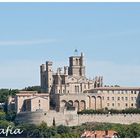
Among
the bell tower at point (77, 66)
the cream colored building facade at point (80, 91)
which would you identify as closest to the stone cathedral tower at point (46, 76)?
the cream colored building facade at point (80, 91)

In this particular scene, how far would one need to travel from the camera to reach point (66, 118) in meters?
48.9

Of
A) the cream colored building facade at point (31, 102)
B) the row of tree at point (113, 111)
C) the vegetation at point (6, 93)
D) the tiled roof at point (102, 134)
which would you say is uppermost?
the vegetation at point (6, 93)

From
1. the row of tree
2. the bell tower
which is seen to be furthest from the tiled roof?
the bell tower

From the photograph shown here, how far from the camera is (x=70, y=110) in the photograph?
49.3 metres

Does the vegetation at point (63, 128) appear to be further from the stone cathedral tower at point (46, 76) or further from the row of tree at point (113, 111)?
the stone cathedral tower at point (46, 76)

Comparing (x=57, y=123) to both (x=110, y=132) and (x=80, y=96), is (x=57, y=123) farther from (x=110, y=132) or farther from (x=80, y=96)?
(x=110, y=132)

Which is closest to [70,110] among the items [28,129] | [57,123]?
[57,123]

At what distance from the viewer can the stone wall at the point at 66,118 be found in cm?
4872

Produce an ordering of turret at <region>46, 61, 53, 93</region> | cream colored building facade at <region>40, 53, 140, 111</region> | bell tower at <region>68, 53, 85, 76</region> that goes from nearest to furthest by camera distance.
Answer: cream colored building facade at <region>40, 53, 140, 111</region>, turret at <region>46, 61, 53, 93</region>, bell tower at <region>68, 53, 85, 76</region>

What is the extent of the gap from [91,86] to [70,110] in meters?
3.35

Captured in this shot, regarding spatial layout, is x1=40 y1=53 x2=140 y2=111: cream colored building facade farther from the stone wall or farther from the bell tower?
the stone wall

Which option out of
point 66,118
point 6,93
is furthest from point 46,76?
point 6,93

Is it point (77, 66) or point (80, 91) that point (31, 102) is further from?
point (77, 66)

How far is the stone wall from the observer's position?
48719 millimetres
